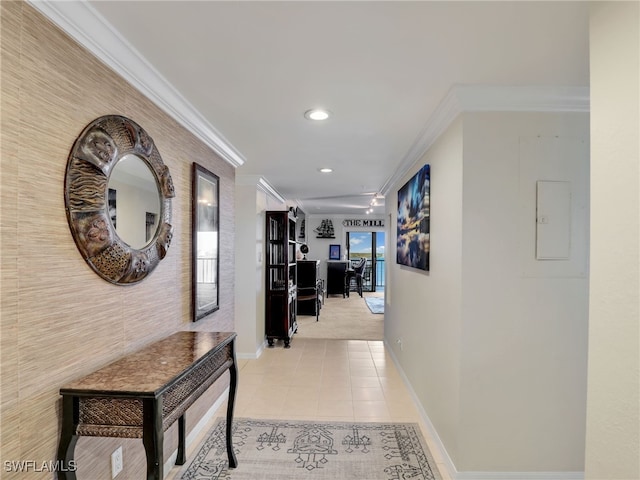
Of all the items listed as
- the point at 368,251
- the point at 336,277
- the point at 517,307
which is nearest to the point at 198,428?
the point at 517,307

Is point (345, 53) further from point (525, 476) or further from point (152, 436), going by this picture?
point (525, 476)

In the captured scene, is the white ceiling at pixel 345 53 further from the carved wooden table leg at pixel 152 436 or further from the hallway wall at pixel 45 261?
the carved wooden table leg at pixel 152 436

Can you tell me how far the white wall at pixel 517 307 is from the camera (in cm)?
205

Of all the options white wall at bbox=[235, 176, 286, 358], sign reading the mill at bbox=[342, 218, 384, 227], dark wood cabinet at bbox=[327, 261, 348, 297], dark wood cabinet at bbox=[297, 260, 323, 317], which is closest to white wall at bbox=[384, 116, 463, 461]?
white wall at bbox=[235, 176, 286, 358]

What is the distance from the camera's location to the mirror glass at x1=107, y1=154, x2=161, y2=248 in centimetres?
162

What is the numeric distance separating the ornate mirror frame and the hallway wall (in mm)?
33

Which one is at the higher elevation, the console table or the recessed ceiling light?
the recessed ceiling light

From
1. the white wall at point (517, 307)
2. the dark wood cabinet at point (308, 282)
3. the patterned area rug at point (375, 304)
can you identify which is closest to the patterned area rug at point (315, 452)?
the white wall at point (517, 307)

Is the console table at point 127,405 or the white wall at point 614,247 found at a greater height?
the white wall at point 614,247

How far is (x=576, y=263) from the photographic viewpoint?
6.68 ft

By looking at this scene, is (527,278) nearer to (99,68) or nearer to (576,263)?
(576,263)

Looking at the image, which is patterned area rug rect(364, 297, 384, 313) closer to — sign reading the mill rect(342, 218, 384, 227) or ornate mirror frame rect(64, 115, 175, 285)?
sign reading the mill rect(342, 218, 384, 227)

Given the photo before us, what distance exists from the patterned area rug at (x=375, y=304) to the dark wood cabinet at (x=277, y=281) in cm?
323

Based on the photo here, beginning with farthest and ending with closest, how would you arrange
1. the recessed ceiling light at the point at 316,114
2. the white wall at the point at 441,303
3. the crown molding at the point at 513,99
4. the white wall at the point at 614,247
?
the recessed ceiling light at the point at 316,114 → the white wall at the point at 441,303 → the crown molding at the point at 513,99 → the white wall at the point at 614,247
